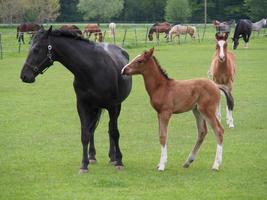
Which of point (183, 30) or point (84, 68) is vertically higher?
point (84, 68)

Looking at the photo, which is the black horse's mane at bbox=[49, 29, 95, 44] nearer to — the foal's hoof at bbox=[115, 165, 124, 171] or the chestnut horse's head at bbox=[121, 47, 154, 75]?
the chestnut horse's head at bbox=[121, 47, 154, 75]

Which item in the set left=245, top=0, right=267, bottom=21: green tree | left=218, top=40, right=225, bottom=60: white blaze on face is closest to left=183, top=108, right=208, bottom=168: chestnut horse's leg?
left=218, top=40, right=225, bottom=60: white blaze on face

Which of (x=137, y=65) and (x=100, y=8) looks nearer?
(x=137, y=65)

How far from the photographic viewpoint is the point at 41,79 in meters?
25.5

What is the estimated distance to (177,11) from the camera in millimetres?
84500

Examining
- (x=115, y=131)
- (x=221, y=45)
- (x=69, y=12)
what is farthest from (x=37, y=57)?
(x=69, y=12)

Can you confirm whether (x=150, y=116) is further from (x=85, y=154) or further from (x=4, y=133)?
(x=85, y=154)

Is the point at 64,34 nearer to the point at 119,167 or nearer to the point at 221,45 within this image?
the point at 119,167

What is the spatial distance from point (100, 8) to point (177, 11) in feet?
33.2

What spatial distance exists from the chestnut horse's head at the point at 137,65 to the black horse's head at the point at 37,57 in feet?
3.73

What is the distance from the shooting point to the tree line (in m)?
74.8

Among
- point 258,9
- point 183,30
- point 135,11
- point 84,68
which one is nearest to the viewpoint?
point 84,68

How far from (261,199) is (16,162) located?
4.27 m

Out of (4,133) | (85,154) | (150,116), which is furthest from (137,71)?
(150,116)
